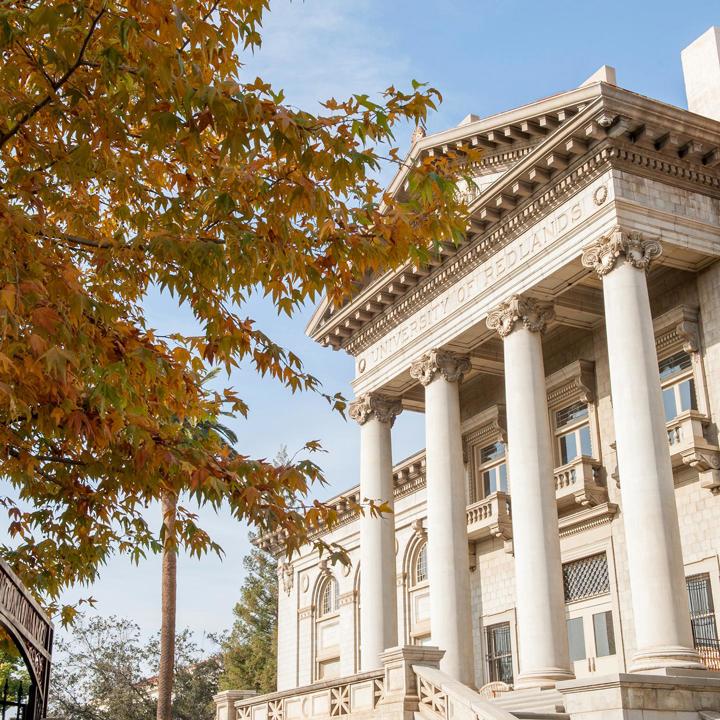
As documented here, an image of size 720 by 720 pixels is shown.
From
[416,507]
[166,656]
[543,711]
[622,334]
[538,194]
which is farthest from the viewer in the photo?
[416,507]

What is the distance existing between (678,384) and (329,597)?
885 inches

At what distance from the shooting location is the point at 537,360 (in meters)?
23.6

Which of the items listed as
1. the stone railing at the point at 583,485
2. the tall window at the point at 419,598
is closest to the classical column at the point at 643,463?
the stone railing at the point at 583,485

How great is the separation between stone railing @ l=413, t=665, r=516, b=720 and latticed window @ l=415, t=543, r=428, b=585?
59.5 feet

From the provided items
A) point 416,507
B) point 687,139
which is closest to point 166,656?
point 416,507

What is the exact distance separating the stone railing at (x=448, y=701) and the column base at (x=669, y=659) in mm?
3205

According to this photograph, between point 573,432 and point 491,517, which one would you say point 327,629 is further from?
point 573,432

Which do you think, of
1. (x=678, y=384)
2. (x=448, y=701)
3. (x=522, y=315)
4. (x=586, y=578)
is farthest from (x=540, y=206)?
(x=448, y=701)

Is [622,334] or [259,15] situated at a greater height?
[622,334]

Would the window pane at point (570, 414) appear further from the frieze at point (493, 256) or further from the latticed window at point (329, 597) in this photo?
the latticed window at point (329, 597)

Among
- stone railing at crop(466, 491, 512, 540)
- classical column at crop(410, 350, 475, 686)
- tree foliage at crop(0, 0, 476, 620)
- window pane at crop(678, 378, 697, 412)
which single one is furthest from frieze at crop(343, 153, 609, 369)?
tree foliage at crop(0, 0, 476, 620)

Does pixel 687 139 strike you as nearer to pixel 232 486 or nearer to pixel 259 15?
pixel 259 15

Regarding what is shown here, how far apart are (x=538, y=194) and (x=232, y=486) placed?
16.6 m

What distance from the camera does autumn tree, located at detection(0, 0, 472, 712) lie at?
25.1ft
